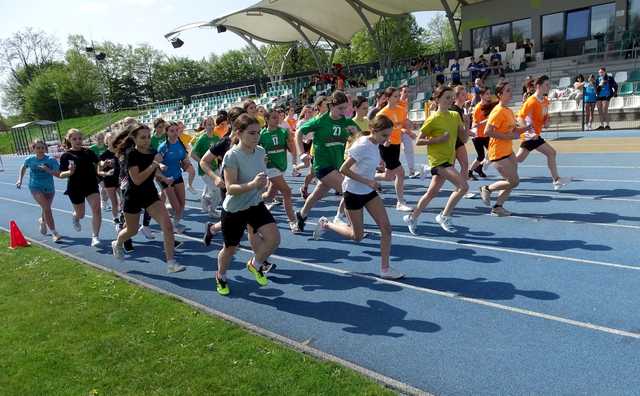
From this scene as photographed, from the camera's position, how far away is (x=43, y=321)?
4988 millimetres

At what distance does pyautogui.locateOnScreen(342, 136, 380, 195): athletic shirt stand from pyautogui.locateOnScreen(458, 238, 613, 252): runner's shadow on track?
2275mm

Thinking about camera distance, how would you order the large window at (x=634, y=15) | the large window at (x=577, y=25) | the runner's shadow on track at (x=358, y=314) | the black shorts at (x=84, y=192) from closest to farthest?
the runner's shadow on track at (x=358, y=314) < the black shorts at (x=84, y=192) < the large window at (x=634, y=15) < the large window at (x=577, y=25)

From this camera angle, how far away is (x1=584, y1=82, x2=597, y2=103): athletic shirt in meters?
16.7

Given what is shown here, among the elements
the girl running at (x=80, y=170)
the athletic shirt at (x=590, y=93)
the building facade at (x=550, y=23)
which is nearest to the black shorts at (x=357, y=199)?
the girl running at (x=80, y=170)

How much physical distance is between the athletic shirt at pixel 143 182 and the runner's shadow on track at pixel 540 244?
422 cm

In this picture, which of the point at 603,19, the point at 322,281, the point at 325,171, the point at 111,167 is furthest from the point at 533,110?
the point at 603,19

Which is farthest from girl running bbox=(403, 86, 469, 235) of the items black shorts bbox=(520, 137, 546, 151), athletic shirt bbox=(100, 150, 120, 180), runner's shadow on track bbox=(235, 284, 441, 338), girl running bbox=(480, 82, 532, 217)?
athletic shirt bbox=(100, 150, 120, 180)

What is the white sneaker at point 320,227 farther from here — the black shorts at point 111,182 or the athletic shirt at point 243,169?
the black shorts at point 111,182

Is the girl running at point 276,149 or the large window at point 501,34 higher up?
the large window at point 501,34

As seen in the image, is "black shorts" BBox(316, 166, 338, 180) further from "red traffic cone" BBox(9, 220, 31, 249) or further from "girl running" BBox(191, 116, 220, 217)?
"red traffic cone" BBox(9, 220, 31, 249)

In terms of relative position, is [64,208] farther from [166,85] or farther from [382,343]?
[166,85]

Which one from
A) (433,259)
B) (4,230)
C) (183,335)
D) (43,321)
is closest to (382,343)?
(183,335)

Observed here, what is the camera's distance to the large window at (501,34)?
28531 mm

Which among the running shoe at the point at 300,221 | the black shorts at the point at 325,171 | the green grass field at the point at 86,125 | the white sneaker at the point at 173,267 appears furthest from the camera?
the green grass field at the point at 86,125
